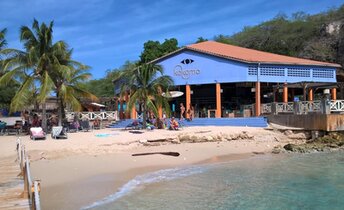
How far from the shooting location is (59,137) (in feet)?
70.8

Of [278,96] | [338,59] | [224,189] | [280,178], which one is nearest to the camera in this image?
[224,189]

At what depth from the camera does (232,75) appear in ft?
103

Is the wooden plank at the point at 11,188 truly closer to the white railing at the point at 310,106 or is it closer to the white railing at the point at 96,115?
the white railing at the point at 310,106

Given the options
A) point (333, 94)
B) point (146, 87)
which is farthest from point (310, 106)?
point (333, 94)

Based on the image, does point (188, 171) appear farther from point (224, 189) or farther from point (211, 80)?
point (211, 80)

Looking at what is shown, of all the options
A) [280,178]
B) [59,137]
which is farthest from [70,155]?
[280,178]

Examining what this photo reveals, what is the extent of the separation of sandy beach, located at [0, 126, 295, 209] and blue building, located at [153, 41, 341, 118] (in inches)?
262

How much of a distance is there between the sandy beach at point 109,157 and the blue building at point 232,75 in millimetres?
6659

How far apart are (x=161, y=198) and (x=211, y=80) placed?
69.4 feet

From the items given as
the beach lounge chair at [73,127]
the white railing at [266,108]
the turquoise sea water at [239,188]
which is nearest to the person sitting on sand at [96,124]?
the beach lounge chair at [73,127]

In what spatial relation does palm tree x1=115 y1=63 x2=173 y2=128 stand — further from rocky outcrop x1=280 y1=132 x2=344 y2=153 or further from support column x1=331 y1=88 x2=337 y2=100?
support column x1=331 y1=88 x2=337 y2=100

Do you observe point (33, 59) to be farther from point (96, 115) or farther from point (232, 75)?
point (232, 75)

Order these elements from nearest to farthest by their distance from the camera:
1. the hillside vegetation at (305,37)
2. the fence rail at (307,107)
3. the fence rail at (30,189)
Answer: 1. the fence rail at (30,189)
2. the fence rail at (307,107)
3. the hillside vegetation at (305,37)

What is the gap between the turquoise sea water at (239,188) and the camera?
11008mm
